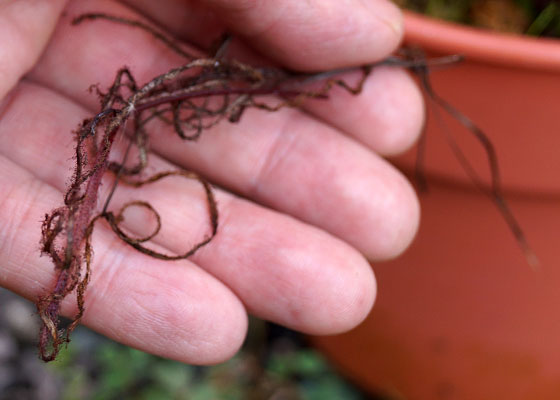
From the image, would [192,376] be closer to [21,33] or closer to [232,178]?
[232,178]

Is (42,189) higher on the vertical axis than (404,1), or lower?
lower

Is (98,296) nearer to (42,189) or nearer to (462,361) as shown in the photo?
(42,189)

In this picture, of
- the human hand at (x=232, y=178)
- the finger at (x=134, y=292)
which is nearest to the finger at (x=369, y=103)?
the human hand at (x=232, y=178)

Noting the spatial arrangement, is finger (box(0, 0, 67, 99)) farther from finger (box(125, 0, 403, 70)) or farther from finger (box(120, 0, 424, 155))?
finger (box(125, 0, 403, 70))

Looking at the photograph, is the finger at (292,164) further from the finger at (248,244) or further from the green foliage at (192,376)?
the green foliage at (192,376)

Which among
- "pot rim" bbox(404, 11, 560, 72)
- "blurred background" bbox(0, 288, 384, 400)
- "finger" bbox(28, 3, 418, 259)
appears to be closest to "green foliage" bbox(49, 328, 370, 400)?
"blurred background" bbox(0, 288, 384, 400)

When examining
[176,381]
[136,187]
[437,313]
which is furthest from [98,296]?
[437,313]
